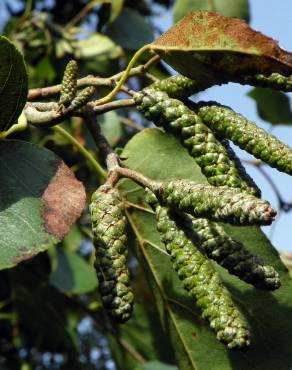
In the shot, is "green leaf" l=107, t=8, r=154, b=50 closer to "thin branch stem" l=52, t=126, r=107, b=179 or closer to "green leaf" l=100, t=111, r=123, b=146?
"green leaf" l=100, t=111, r=123, b=146

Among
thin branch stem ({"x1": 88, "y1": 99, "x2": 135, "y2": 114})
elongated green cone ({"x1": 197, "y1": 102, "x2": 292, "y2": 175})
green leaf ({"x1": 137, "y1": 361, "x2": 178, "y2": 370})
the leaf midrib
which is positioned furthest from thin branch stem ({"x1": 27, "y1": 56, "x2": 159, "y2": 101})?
green leaf ({"x1": 137, "y1": 361, "x2": 178, "y2": 370})

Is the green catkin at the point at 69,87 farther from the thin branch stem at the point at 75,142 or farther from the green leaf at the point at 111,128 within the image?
the green leaf at the point at 111,128

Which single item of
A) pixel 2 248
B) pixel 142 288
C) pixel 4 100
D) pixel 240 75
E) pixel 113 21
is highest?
pixel 240 75

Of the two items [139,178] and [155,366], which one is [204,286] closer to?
[139,178]

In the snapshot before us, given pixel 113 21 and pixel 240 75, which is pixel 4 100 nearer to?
pixel 240 75

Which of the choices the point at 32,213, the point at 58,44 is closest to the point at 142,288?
the point at 58,44

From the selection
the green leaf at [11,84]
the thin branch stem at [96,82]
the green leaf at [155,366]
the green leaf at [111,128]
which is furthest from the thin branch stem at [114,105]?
the green leaf at [155,366]
